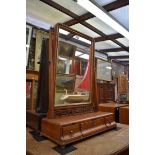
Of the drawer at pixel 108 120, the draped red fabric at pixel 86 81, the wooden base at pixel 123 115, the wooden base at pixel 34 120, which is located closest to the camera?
the wooden base at pixel 34 120

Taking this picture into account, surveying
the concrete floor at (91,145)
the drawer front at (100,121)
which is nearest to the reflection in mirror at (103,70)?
the drawer front at (100,121)

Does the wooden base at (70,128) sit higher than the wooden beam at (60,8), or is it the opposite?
the wooden beam at (60,8)

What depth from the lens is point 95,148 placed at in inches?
55.0

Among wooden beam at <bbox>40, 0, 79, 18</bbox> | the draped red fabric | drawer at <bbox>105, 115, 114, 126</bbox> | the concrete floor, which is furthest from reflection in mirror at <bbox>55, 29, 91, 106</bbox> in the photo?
wooden beam at <bbox>40, 0, 79, 18</bbox>

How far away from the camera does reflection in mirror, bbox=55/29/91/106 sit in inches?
70.1

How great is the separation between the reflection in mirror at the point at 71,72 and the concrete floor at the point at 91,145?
16.0 inches

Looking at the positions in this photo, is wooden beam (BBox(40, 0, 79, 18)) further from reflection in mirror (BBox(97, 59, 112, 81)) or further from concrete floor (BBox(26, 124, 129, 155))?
reflection in mirror (BBox(97, 59, 112, 81))

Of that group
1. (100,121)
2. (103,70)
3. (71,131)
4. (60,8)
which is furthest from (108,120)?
(103,70)

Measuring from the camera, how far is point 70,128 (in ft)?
4.71

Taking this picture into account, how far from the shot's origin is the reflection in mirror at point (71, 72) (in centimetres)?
178

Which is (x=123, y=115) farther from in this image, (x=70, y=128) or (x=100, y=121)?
(x=70, y=128)

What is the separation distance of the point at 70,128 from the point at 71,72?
0.74 metres

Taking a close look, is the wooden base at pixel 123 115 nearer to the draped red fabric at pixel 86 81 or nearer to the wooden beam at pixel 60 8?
the draped red fabric at pixel 86 81
